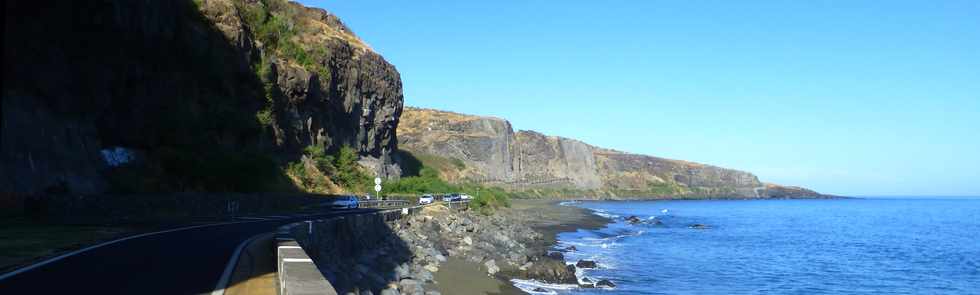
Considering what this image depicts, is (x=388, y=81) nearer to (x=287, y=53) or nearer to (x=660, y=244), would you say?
(x=287, y=53)

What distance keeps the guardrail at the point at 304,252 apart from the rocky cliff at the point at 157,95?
298 inches

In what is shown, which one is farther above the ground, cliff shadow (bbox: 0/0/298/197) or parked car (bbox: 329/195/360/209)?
cliff shadow (bbox: 0/0/298/197)

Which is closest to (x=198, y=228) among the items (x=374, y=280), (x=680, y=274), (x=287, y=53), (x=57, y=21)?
(x=374, y=280)

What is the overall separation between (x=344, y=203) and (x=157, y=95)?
495 inches

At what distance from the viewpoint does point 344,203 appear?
1873 inches

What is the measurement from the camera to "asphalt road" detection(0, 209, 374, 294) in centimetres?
1069

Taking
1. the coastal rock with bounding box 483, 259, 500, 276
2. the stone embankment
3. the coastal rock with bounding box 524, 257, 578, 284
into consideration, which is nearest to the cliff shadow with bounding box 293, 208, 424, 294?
the stone embankment

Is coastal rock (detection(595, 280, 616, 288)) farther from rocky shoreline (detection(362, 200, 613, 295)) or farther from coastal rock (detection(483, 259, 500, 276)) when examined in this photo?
coastal rock (detection(483, 259, 500, 276))

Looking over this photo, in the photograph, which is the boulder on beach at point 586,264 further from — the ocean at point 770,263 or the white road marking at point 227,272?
the white road marking at point 227,272

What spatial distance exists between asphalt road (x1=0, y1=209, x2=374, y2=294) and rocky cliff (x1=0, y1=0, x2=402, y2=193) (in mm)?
5585

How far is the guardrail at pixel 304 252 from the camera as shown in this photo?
7641mm

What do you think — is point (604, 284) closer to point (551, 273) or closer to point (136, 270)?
point (551, 273)

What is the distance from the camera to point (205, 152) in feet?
142

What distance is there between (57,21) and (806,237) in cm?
5888
